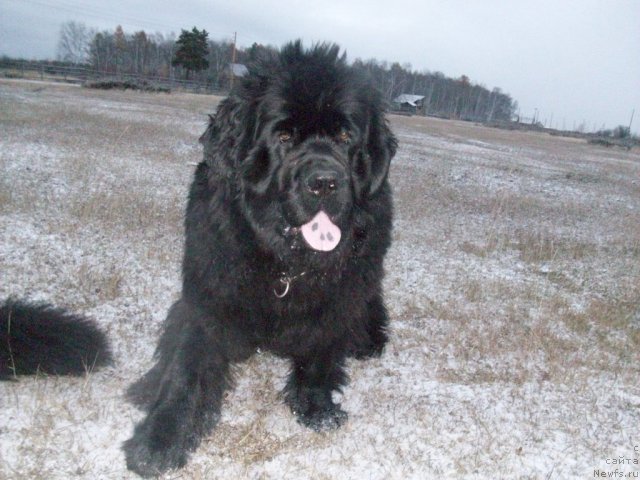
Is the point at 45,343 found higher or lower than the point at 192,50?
lower

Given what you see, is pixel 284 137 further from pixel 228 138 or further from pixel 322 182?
pixel 322 182

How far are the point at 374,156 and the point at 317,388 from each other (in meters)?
1.15

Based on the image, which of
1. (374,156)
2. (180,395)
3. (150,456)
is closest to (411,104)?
(374,156)

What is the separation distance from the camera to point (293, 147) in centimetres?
227

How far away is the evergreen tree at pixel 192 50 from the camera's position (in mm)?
54406

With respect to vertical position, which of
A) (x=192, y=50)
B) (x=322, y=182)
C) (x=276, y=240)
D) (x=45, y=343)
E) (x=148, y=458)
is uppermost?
(x=192, y=50)

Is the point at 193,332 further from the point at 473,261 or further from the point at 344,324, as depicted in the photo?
the point at 473,261

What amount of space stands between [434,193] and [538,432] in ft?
22.1

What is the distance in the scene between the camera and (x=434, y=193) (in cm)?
881

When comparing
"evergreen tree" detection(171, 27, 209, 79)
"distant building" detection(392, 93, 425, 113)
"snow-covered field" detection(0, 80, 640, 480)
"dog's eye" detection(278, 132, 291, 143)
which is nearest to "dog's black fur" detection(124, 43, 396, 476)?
"dog's eye" detection(278, 132, 291, 143)

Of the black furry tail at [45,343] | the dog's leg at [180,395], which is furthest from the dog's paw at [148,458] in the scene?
the black furry tail at [45,343]

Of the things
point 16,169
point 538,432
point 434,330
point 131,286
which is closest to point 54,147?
point 16,169

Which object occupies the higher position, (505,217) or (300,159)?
(300,159)

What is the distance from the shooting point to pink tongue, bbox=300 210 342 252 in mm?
2146
